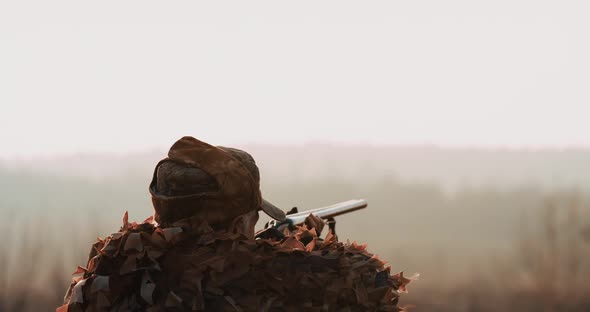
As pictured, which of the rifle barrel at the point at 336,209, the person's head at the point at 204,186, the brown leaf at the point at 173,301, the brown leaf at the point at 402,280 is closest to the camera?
the brown leaf at the point at 173,301

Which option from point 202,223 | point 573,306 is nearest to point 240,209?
point 202,223

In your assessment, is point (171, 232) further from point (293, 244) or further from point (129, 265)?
point (293, 244)

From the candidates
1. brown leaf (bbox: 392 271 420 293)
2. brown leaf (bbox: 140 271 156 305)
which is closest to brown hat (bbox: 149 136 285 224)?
brown leaf (bbox: 140 271 156 305)

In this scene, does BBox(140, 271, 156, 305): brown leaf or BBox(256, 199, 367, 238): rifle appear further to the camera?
BBox(256, 199, 367, 238): rifle

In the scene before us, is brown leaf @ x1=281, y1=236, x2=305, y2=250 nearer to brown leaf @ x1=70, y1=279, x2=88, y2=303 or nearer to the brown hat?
the brown hat

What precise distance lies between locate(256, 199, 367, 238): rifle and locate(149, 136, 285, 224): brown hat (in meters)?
0.42

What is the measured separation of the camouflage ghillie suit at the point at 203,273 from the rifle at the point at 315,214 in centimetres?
38

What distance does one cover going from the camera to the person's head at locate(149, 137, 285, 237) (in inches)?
156

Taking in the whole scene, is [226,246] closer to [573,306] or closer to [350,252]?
[350,252]

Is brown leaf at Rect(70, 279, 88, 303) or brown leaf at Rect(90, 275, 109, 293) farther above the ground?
brown leaf at Rect(90, 275, 109, 293)

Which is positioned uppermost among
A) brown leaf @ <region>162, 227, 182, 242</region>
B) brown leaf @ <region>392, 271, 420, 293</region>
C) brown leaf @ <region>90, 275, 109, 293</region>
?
brown leaf @ <region>162, 227, 182, 242</region>

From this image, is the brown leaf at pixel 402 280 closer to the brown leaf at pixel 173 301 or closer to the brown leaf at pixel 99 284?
the brown leaf at pixel 173 301

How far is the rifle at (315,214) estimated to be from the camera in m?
4.48

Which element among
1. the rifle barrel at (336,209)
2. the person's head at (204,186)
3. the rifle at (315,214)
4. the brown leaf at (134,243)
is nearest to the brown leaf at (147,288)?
the brown leaf at (134,243)
